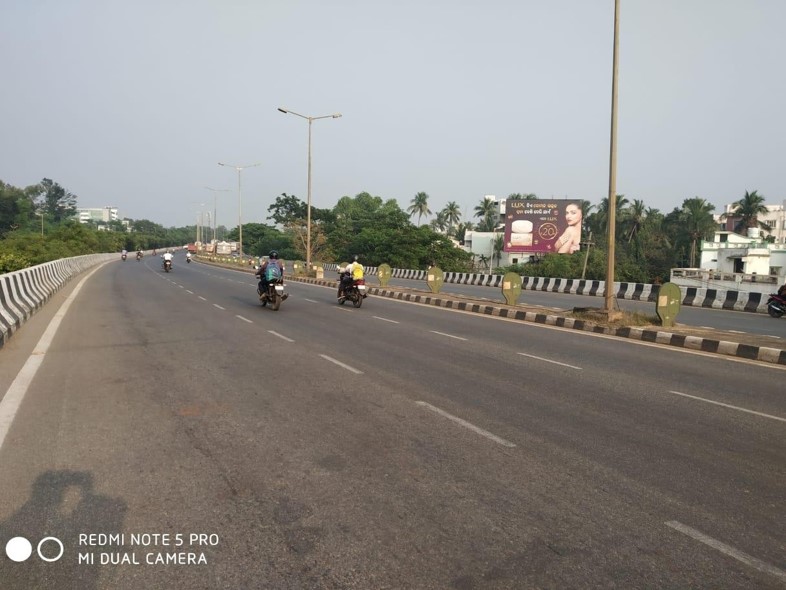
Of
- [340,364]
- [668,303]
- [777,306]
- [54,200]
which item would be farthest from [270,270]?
[54,200]

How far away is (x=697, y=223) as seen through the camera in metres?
66.8

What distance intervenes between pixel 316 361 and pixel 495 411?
374 centimetres

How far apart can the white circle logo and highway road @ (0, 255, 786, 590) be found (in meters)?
0.01

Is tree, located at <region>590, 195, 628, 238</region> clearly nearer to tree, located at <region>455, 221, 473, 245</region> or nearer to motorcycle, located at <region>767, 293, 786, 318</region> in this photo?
tree, located at <region>455, 221, 473, 245</region>

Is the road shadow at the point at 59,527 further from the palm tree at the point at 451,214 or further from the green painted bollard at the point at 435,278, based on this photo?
the palm tree at the point at 451,214

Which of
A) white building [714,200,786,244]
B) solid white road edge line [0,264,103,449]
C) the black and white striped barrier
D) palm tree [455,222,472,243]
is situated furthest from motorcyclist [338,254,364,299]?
palm tree [455,222,472,243]

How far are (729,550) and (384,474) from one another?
226 cm

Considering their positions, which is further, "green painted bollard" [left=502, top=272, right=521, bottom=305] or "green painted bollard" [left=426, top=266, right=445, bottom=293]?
"green painted bollard" [left=426, top=266, right=445, bottom=293]

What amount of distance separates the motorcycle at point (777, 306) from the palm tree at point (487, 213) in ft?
301

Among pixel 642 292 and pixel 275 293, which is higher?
pixel 275 293

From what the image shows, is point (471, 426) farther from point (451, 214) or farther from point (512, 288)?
point (451, 214)

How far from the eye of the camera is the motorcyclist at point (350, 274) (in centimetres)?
1987

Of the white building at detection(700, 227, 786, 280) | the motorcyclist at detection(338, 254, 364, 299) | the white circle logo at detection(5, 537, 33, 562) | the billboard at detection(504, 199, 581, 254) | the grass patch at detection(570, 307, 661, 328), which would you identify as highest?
the billboard at detection(504, 199, 581, 254)

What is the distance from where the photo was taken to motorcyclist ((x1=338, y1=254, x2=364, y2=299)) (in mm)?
19869
